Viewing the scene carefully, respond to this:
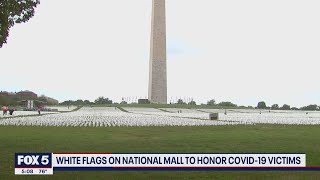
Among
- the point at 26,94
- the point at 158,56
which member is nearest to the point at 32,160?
the point at 158,56

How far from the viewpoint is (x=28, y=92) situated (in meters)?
170

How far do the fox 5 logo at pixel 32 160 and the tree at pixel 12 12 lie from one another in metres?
4.49

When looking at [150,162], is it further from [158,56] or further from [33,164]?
[158,56]

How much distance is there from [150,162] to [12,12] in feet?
20.1

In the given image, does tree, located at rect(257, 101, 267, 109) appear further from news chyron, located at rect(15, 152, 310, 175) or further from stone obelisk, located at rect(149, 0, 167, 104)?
news chyron, located at rect(15, 152, 310, 175)

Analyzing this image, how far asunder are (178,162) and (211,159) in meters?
1.38

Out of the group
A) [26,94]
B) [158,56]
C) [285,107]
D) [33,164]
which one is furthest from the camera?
[26,94]

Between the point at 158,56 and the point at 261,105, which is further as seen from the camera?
the point at 261,105

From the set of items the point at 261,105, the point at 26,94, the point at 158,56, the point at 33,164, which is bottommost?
the point at 33,164

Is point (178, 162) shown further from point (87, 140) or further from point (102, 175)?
point (87, 140)

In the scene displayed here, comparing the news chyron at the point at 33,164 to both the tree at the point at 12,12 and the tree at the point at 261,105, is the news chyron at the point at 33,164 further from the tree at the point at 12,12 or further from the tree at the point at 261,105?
the tree at the point at 261,105

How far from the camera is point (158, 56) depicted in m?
90.8

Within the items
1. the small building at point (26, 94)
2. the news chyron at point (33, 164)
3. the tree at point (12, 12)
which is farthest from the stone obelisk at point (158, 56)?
the small building at point (26, 94)

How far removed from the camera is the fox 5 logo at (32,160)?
1192 centimetres
